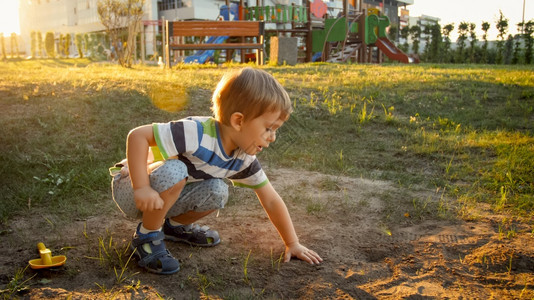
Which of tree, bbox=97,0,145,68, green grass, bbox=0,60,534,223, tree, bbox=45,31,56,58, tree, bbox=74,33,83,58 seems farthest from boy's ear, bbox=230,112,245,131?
tree, bbox=45,31,56,58

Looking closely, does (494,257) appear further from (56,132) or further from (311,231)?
(56,132)

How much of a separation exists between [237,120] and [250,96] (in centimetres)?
12

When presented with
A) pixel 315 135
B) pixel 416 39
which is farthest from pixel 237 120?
pixel 416 39

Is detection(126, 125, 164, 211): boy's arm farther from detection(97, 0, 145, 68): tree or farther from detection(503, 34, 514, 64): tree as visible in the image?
detection(503, 34, 514, 64): tree

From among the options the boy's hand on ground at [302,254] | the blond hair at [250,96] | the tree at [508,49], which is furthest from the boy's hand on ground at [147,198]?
the tree at [508,49]

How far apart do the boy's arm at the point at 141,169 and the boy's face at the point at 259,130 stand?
0.39m

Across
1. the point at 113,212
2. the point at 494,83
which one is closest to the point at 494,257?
the point at 113,212

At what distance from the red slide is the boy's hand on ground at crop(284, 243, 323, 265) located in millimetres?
14459

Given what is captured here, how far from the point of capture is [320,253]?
2.19 m

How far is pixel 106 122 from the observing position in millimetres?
4188

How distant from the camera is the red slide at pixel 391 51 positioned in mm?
15625

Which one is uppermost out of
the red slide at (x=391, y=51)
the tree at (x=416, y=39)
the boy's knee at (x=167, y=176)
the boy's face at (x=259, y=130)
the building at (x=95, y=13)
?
the building at (x=95, y=13)

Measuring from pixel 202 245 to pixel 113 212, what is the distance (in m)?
0.78

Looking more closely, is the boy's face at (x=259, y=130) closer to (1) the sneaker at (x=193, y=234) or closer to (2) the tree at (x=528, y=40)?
(1) the sneaker at (x=193, y=234)
